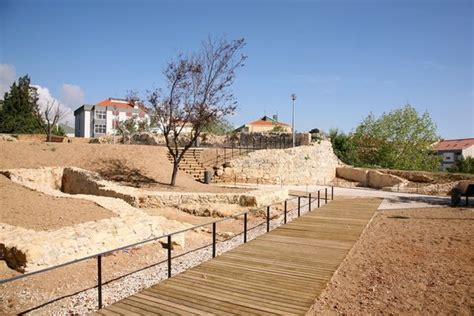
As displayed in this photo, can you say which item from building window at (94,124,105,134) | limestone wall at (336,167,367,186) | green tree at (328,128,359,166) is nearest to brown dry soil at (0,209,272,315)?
limestone wall at (336,167,367,186)

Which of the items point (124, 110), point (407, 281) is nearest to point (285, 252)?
point (407, 281)

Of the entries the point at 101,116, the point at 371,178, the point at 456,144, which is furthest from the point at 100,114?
the point at 456,144

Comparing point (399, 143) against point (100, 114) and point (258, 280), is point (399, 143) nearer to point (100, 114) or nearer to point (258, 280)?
point (258, 280)

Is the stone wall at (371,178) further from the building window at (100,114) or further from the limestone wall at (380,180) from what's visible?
the building window at (100,114)

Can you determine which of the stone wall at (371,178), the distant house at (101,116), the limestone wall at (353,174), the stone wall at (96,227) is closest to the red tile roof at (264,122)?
the distant house at (101,116)

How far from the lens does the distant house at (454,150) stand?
7912cm

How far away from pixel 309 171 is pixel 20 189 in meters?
21.7

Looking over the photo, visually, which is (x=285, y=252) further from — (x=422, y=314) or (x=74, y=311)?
(x=74, y=311)

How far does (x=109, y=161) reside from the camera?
65.4ft

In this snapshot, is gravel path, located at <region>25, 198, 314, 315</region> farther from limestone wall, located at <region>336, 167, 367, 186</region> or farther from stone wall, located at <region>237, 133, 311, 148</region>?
stone wall, located at <region>237, 133, 311, 148</region>

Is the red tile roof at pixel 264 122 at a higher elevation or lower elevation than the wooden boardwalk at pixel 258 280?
higher

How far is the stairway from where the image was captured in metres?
22.3

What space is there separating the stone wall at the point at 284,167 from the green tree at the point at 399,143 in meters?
13.0

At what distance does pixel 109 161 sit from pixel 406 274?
1695cm
